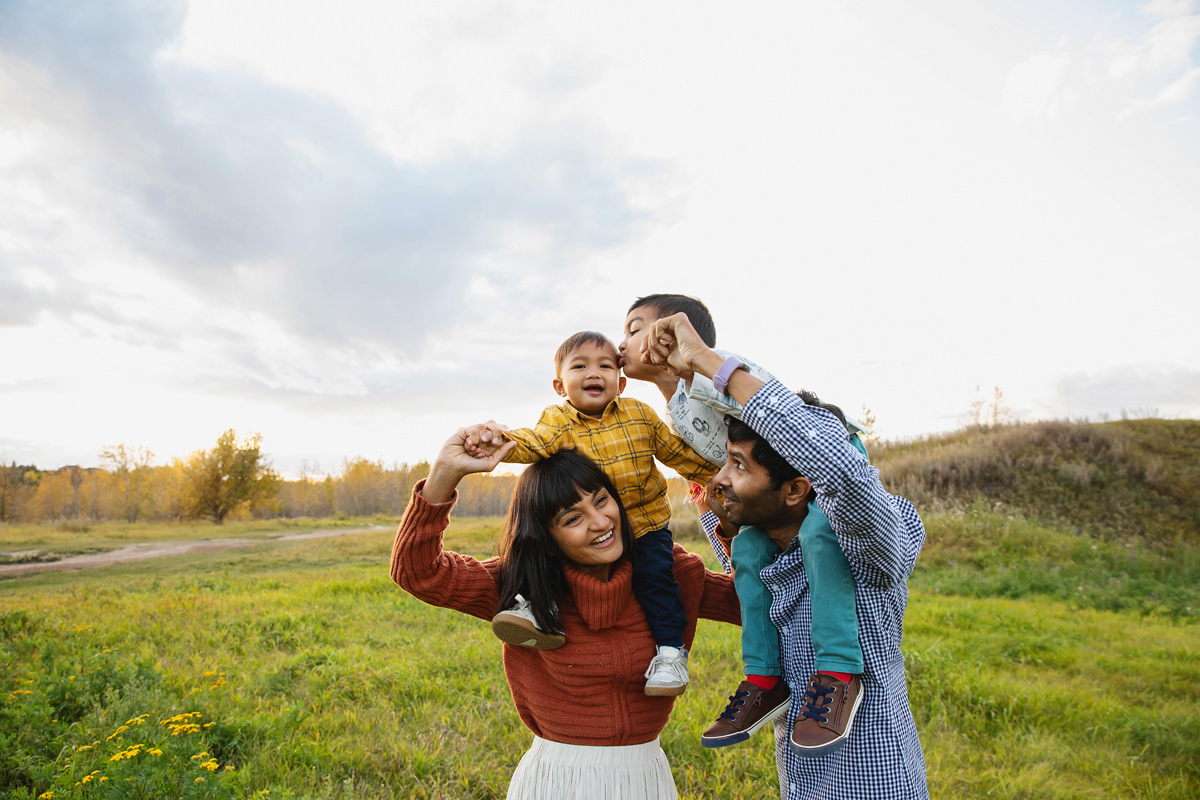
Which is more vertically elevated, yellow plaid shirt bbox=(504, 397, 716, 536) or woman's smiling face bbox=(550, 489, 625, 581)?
yellow plaid shirt bbox=(504, 397, 716, 536)

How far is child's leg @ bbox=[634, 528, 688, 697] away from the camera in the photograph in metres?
2.26

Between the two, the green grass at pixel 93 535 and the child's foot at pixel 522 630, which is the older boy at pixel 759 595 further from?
the green grass at pixel 93 535

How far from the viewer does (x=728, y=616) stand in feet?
9.03

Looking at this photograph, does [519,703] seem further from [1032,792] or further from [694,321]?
[1032,792]

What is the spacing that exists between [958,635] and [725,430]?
6.90m

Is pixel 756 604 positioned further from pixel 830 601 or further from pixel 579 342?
pixel 579 342

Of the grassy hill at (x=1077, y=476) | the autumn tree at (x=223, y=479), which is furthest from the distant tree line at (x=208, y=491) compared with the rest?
the grassy hill at (x=1077, y=476)

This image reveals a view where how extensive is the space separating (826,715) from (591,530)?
3.13ft

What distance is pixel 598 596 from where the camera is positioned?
231cm

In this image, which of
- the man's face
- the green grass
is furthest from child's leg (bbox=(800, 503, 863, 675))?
the green grass

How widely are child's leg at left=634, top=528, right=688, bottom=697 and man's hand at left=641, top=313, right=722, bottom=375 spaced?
772 mm

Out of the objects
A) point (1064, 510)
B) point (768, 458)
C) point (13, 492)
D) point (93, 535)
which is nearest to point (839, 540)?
point (768, 458)

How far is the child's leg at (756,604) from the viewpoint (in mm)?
2213

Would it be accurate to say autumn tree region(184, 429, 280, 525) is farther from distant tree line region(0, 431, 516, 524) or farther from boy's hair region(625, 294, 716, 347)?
boy's hair region(625, 294, 716, 347)
